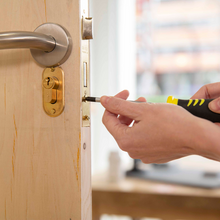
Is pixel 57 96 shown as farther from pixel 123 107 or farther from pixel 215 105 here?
pixel 215 105

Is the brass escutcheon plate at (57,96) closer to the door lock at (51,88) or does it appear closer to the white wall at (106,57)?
the door lock at (51,88)

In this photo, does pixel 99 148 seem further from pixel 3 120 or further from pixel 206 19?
pixel 206 19

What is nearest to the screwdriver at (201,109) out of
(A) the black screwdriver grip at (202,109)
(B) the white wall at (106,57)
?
(A) the black screwdriver grip at (202,109)

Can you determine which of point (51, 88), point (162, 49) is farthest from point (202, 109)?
point (162, 49)

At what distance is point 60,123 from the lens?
319 mm

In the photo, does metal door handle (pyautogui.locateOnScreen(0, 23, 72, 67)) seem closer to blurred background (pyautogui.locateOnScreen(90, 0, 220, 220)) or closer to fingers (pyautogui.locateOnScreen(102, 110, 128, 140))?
fingers (pyautogui.locateOnScreen(102, 110, 128, 140))

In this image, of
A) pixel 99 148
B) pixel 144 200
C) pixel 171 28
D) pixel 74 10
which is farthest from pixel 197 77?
pixel 74 10

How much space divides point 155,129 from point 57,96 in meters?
0.14

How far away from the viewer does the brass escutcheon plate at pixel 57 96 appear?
1.04 ft

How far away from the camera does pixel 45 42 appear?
296 millimetres

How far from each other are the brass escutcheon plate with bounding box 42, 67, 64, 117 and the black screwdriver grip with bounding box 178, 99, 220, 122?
0.17m

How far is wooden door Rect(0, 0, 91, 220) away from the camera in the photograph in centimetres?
31

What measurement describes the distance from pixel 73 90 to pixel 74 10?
11cm

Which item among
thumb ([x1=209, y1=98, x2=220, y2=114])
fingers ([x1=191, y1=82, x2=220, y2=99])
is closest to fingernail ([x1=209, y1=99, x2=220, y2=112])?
thumb ([x1=209, y1=98, x2=220, y2=114])
